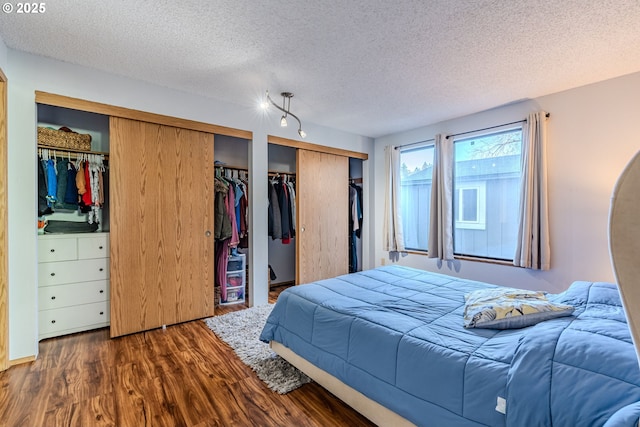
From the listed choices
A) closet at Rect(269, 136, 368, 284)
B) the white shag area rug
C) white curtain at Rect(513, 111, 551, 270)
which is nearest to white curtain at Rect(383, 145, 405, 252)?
closet at Rect(269, 136, 368, 284)

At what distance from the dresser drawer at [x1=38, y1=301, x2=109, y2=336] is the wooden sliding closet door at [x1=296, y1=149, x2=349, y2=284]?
7.34 feet

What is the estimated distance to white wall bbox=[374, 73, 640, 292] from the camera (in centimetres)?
262

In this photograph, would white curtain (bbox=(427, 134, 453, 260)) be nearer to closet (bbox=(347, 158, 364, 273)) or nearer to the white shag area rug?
closet (bbox=(347, 158, 364, 273))

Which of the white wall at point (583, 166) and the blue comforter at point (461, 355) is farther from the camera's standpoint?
the white wall at point (583, 166)

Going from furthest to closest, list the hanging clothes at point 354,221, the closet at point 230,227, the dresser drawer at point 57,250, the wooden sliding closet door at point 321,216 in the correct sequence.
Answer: the hanging clothes at point 354,221, the wooden sliding closet door at point 321,216, the closet at point 230,227, the dresser drawer at point 57,250

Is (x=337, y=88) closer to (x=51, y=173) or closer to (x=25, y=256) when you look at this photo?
(x=51, y=173)

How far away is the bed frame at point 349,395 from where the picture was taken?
1476 millimetres

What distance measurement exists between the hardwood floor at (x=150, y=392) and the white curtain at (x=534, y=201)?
2.57 metres

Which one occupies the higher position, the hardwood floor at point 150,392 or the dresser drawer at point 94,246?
the dresser drawer at point 94,246

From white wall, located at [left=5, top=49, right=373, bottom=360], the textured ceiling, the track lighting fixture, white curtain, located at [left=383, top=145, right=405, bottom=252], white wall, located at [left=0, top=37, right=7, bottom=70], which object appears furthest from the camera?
white curtain, located at [left=383, top=145, right=405, bottom=252]

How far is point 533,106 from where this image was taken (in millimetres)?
3135

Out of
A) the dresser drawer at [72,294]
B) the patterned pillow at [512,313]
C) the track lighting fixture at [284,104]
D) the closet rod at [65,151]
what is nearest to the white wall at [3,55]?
the closet rod at [65,151]

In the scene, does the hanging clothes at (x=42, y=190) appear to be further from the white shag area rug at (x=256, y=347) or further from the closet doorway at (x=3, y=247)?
the white shag area rug at (x=256, y=347)

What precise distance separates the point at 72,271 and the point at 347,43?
3.27m
